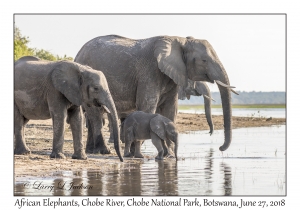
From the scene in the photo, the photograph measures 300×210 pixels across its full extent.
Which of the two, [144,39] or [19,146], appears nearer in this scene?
[19,146]

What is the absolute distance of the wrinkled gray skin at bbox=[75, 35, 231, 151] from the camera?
18.7 m

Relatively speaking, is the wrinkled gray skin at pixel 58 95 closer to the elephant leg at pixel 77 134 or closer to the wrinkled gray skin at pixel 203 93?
the elephant leg at pixel 77 134

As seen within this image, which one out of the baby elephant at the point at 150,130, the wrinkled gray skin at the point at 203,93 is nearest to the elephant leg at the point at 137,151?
the baby elephant at the point at 150,130

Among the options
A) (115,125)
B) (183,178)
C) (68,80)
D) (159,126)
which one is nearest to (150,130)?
(159,126)

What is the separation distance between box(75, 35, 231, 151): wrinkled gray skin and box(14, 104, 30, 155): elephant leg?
294cm

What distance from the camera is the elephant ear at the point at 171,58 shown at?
18.7 metres

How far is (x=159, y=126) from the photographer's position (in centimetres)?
1755

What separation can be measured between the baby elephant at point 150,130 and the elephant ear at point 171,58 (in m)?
1.33

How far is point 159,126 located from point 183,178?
3.49 metres

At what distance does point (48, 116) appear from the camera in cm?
1709
